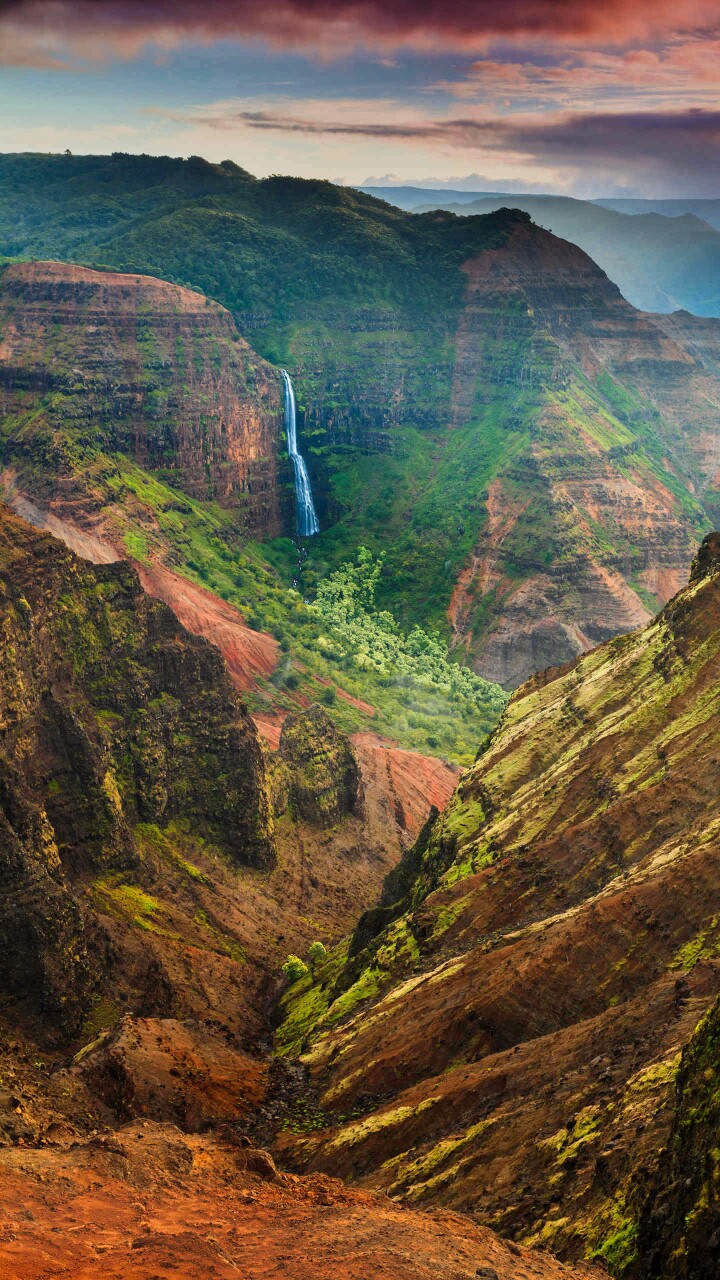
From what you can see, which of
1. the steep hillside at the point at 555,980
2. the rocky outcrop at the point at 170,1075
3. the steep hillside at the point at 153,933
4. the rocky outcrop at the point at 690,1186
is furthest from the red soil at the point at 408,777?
the rocky outcrop at the point at 690,1186

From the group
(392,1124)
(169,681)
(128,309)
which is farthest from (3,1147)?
(128,309)

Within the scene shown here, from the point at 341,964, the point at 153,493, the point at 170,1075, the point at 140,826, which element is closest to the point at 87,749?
the point at 140,826

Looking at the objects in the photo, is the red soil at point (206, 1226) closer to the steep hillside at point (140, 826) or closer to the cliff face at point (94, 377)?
the steep hillside at point (140, 826)


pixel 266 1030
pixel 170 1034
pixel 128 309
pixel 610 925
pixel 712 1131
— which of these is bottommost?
pixel 266 1030

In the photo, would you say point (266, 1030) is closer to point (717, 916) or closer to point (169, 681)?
point (169, 681)

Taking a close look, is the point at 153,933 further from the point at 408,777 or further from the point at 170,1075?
the point at 408,777
